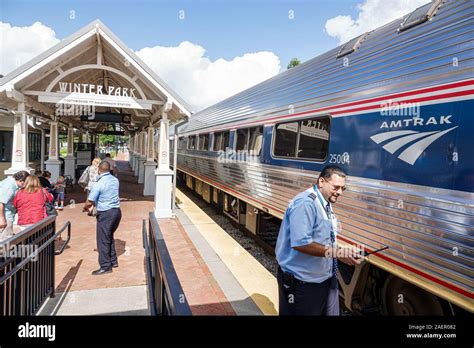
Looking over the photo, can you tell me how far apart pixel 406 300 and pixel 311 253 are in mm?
1544

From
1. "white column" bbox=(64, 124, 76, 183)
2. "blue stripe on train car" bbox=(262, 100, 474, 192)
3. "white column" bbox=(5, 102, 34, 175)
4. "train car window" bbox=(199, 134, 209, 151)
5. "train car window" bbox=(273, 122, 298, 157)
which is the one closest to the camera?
"blue stripe on train car" bbox=(262, 100, 474, 192)

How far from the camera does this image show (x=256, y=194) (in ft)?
22.9

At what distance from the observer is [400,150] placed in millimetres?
3215

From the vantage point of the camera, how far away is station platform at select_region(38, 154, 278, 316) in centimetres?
427

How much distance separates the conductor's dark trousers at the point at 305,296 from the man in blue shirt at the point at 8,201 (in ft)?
13.4

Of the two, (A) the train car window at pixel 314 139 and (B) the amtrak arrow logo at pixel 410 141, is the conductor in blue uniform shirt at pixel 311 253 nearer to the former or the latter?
(B) the amtrak arrow logo at pixel 410 141

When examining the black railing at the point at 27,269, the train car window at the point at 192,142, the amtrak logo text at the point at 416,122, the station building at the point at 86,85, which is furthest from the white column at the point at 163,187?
the amtrak logo text at the point at 416,122

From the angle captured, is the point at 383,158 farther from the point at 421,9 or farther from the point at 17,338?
the point at 17,338

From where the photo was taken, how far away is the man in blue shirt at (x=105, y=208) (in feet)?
16.8

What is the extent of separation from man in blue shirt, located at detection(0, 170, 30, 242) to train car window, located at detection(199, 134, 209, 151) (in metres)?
6.86

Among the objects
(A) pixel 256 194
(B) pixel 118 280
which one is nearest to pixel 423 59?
(A) pixel 256 194

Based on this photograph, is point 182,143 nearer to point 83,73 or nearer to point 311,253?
point 83,73

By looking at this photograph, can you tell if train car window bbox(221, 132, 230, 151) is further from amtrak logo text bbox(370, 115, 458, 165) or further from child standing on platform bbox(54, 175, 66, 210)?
amtrak logo text bbox(370, 115, 458, 165)

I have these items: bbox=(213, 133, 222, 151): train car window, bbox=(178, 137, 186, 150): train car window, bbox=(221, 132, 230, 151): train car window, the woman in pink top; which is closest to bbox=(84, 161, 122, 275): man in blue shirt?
the woman in pink top
